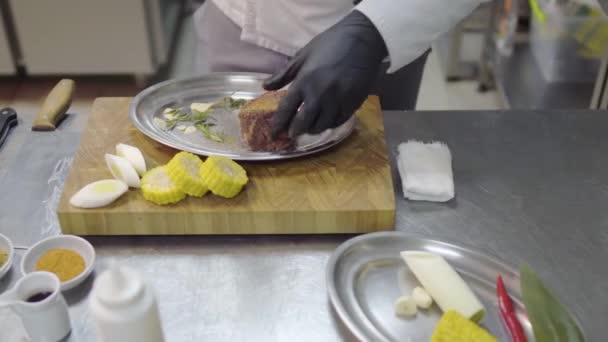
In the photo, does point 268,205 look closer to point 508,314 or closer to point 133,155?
point 133,155

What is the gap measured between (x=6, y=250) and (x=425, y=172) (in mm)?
641

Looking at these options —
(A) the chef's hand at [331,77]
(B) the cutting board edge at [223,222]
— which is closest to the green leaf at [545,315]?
(B) the cutting board edge at [223,222]

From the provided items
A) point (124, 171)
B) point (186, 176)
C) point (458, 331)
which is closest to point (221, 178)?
point (186, 176)

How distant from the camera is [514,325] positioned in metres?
0.81

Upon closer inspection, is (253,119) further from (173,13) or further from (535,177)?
(173,13)

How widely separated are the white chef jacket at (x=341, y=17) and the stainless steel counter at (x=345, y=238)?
193 millimetres

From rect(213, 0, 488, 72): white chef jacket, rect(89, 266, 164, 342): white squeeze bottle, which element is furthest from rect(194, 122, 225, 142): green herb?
rect(89, 266, 164, 342): white squeeze bottle

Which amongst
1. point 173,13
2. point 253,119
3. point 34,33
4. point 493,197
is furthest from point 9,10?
point 493,197

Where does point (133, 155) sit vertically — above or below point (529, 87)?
above

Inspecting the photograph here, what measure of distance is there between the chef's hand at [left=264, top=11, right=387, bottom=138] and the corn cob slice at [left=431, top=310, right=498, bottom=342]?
40 centimetres

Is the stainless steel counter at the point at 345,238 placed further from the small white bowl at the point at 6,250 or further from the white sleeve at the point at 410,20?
the white sleeve at the point at 410,20

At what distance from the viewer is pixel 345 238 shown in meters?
0.97

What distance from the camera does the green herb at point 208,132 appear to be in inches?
43.6

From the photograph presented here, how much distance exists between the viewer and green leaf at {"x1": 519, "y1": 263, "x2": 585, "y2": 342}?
75cm
